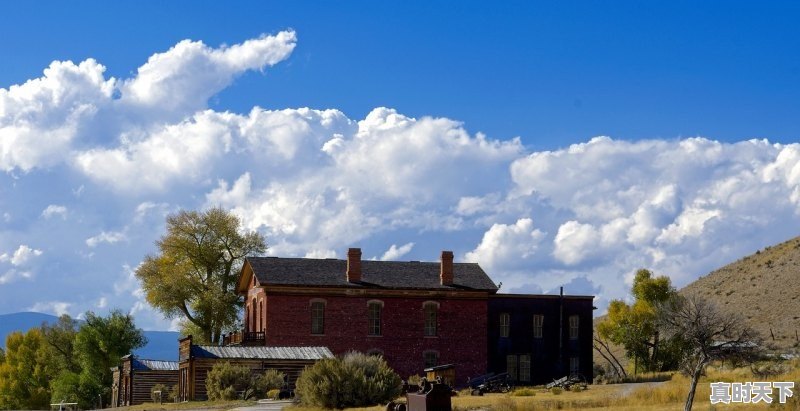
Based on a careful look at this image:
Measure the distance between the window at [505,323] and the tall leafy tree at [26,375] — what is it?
41286 millimetres

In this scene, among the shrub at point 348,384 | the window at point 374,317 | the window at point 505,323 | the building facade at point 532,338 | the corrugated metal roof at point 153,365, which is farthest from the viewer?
the window at point 505,323

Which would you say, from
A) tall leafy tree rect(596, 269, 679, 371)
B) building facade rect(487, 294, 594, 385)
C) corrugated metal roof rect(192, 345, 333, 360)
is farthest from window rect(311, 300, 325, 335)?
tall leafy tree rect(596, 269, 679, 371)

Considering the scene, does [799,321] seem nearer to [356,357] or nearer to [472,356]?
[472,356]

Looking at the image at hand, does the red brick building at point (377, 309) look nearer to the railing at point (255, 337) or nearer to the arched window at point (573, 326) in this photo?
the railing at point (255, 337)

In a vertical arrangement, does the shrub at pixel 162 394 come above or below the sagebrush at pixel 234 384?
below

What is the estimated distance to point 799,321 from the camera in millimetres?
80500

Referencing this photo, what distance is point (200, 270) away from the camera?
7362 centimetres

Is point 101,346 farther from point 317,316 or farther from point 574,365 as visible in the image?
point 574,365

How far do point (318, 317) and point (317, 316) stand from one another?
0.08m

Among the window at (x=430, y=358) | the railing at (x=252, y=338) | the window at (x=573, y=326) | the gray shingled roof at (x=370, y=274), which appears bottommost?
the window at (x=430, y=358)

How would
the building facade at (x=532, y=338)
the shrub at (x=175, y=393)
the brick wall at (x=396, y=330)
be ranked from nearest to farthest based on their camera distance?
the shrub at (x=175, y=393) → the brick wall at (x=396, y=330) → the building facade at (x=532, y=338)

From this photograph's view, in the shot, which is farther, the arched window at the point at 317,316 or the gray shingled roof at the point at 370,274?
the gray shingled roof at the point at 370,274

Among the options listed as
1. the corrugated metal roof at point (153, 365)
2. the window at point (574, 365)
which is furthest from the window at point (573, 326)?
the corrugated metal roof at point (153, 365)

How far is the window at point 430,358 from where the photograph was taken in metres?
60.1
